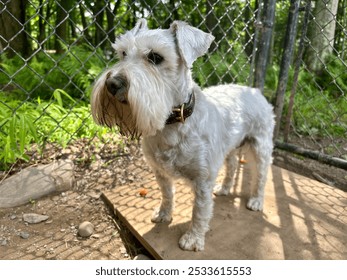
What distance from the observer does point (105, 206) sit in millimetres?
3084

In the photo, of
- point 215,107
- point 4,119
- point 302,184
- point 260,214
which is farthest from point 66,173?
point 302,184

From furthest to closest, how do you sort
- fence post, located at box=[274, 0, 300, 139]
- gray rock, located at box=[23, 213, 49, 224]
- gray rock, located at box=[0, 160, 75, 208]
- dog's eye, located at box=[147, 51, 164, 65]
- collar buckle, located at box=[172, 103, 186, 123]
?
fence post, located at box=[274, 0, 300, 139]
gray rock, located at box=[0, 160, 75, 208]
gray rock, located at box=[23, 213, 49, 224]
collar buckle, located at box=[172, 103, 186, 123]
dog's eye, located at box=[147, 51, 164, 65]

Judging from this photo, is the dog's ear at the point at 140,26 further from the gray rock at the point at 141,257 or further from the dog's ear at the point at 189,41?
the gray rock at the point at 141,257

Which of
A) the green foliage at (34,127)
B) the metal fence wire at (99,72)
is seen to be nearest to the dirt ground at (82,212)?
the green foliage at (34,127)

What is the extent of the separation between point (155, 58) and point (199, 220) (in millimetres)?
1344

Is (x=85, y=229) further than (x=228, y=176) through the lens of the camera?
No

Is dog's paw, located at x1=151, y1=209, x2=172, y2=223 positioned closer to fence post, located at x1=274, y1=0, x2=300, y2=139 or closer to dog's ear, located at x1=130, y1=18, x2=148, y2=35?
dog's ear, located at x1=130, y1=18, x2=148, y2=35

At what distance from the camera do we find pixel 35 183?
302cm

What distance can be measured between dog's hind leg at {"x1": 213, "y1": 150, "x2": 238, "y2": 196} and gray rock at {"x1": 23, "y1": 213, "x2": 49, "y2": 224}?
1.75 metres

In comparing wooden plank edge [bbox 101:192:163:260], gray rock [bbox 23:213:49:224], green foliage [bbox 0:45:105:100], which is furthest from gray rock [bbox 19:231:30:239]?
green foliage [bbox 0:45:105:100]

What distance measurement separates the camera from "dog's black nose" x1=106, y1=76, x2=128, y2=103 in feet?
5.92

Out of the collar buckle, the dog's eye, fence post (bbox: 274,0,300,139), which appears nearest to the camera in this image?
the dog's eye

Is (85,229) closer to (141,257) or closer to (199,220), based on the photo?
(141,257)

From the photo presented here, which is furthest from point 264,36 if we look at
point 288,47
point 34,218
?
point 34,218
